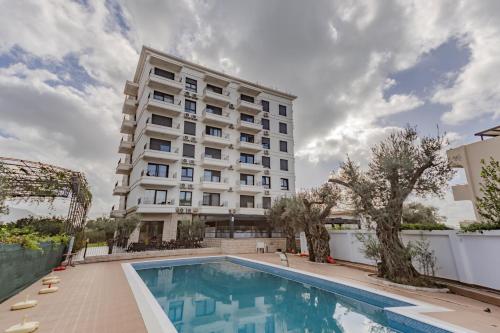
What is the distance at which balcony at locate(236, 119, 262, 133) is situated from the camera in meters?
27.9

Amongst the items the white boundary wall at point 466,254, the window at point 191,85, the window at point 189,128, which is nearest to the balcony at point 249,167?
the window at point 189,128

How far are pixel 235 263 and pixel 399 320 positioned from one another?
1147 cm

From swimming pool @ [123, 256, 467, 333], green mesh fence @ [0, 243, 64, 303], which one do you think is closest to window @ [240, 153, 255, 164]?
swimming pool @ [123, 256, 467, 333]

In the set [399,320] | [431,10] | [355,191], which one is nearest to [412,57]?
[431,10]

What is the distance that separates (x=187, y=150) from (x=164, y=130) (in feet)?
10.1

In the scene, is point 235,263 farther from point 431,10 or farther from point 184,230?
point 431,10

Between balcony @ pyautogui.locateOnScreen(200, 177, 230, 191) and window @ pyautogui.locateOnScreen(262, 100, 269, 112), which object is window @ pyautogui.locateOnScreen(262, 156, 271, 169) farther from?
window @ pyautogui.locateOnScreen(262, 100, 269, 112)

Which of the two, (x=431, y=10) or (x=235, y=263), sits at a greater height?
(x=431, y=10)

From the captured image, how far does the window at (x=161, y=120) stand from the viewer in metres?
24.2

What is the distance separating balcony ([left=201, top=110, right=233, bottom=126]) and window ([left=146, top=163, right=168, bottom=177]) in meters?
6.87

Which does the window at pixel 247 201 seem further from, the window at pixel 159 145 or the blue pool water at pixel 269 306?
the blue pool water at pixel 269 306

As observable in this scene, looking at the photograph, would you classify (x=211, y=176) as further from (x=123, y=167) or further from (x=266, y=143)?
Result: (x=123, y=167)

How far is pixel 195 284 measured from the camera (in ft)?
33.6

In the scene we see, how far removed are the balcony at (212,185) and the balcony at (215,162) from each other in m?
1.56
